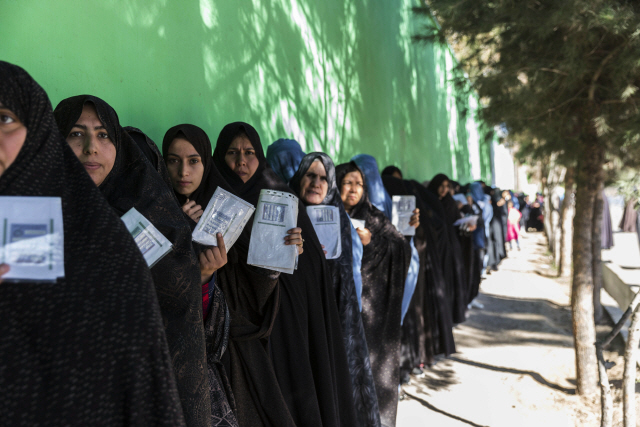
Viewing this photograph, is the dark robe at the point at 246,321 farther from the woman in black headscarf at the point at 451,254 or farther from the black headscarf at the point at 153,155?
the woman in black headscarf at the point at 451,254

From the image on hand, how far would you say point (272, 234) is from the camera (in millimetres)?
1992

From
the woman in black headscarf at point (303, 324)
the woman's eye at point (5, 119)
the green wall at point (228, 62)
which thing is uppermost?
the green wall at point (228, 62)

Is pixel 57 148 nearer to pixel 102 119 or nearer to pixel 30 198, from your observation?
pixel 30 198

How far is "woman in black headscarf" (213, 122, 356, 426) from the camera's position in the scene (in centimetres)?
238

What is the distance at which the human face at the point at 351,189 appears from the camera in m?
3.67

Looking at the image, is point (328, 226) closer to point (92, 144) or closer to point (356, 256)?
point (356, 256)

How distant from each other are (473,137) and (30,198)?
18.8 metres

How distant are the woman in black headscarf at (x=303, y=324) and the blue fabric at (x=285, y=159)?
2.36 feet

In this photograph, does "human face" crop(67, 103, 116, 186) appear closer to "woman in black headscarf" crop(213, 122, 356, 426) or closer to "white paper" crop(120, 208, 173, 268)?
"white paper" crop(120, 208, 173, 268)

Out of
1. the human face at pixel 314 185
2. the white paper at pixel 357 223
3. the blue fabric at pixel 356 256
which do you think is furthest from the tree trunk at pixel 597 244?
the human face at pixel 314 185

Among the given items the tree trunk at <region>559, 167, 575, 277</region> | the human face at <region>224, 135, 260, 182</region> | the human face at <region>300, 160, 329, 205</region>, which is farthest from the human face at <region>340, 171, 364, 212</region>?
the tree trunk at <region>559, 167, 575, 277</region>

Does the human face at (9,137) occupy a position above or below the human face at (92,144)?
below

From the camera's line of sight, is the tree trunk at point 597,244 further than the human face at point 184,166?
Yes

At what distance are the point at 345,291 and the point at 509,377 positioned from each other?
2736mm
